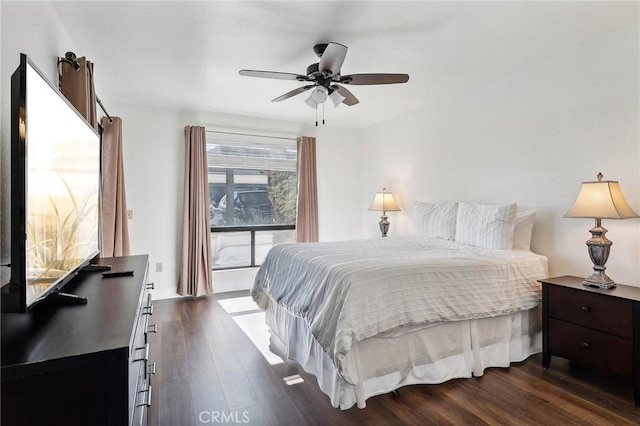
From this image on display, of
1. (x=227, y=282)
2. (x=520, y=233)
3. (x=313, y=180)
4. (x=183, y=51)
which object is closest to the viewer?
(x=183, y=51)

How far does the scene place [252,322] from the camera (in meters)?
3.41

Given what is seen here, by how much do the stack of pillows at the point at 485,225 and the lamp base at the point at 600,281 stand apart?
619mm

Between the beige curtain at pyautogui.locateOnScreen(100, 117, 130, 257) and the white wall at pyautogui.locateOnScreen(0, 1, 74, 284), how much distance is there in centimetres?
132

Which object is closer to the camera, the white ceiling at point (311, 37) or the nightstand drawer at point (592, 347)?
the nightstand drawer at point (592, 347)

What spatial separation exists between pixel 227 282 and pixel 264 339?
1852mm

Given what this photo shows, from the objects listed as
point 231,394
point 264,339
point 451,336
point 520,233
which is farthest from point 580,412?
point 264,339

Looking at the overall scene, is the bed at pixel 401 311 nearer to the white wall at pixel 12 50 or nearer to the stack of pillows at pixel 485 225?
the stack of pillows at pixel 485 225

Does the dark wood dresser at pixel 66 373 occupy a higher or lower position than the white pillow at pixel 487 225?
lower

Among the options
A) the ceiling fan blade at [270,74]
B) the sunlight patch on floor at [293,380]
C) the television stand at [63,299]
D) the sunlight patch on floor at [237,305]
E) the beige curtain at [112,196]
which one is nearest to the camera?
the television stand at [63,299]

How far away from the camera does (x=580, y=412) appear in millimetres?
1909

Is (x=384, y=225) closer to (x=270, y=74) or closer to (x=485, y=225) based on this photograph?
(x=485, y=225)

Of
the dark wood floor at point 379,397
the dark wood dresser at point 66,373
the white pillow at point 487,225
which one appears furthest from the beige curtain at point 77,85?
the white pillow at point 487,225

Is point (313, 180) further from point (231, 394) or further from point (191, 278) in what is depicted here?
point (231, 394)

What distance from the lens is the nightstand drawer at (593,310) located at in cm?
203
